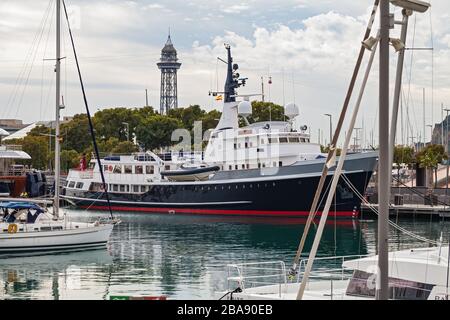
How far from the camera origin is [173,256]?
36125mm

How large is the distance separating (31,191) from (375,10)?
49947 mm

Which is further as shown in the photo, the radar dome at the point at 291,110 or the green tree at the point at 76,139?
the green tree at the point at 76,139

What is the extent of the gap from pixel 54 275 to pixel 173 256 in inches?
299

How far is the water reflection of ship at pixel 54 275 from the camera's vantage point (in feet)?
84.1

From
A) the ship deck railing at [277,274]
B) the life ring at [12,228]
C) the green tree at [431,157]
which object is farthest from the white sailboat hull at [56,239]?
the green tree at [431,157]

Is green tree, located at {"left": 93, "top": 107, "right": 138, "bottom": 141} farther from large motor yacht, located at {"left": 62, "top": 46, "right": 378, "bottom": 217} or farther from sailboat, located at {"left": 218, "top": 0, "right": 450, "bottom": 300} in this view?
sailboat, located at {"left": 218, "top": 0, "right": 450, "bottom": 300}

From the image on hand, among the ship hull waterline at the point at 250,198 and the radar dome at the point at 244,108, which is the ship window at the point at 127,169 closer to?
the ship hull waterline at the point at 250,198

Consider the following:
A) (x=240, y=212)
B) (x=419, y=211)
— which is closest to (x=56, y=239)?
(x=240, y=212)

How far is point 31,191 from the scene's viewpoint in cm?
6062

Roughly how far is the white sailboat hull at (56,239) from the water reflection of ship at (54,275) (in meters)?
0.40

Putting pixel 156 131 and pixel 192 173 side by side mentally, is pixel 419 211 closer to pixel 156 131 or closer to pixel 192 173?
pixel 192 173

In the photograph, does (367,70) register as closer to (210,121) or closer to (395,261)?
A: (395,261)

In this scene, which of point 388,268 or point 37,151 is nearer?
point 388,268
